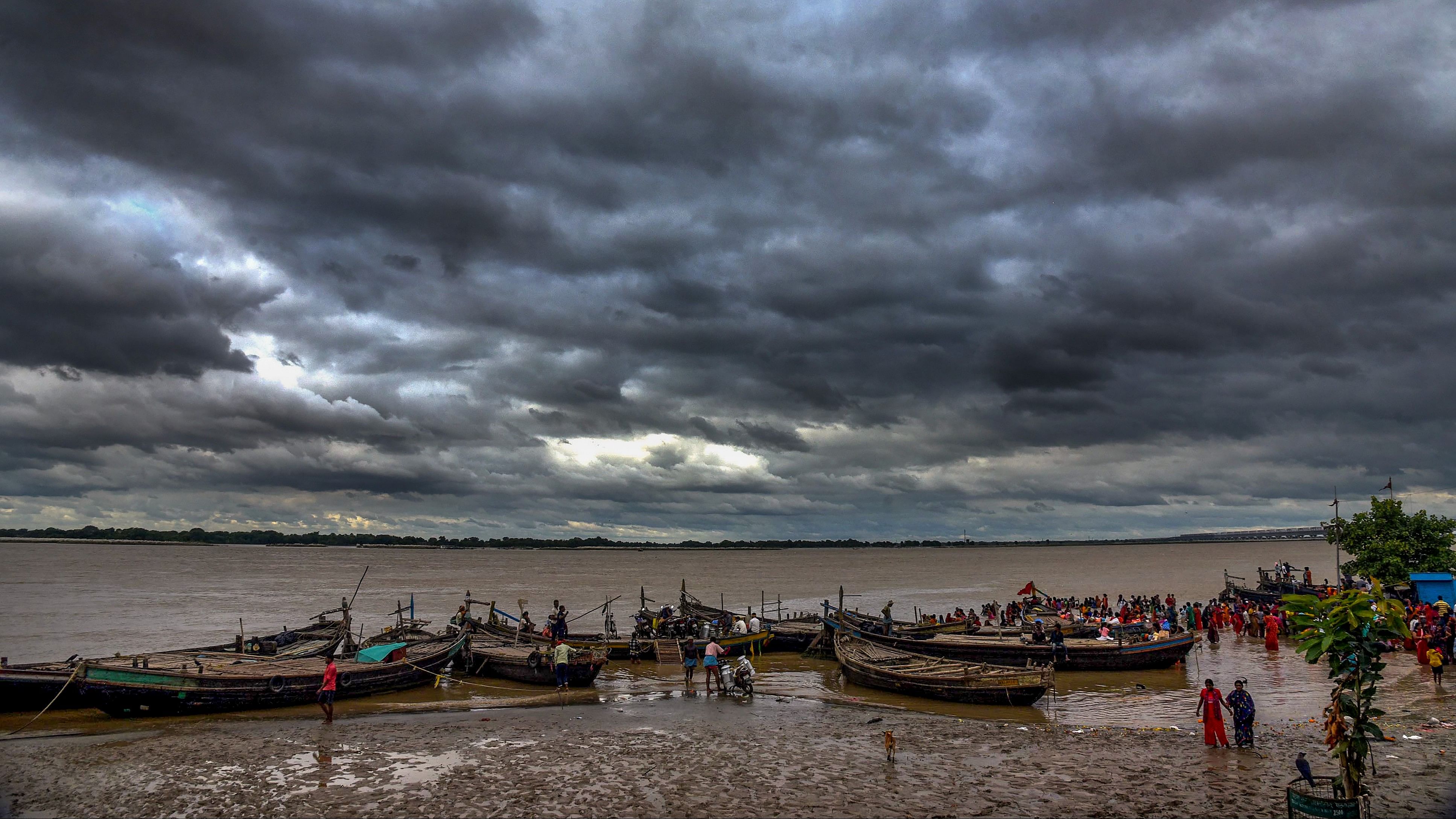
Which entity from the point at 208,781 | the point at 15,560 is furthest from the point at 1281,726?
the point at 15,560

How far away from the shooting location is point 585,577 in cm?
11775

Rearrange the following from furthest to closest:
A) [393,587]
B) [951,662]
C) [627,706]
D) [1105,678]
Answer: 1. [393,587]
2. [1105,678]
3. [951,662]
4. [627,706]

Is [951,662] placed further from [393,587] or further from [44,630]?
[393,587]

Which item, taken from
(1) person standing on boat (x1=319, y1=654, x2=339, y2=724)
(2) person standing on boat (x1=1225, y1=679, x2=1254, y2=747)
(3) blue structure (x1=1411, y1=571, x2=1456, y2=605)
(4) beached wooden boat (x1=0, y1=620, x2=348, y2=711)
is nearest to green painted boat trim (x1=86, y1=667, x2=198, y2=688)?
(4) beached wooden boat (x1=0, y1=620, x2=348, y2=711)

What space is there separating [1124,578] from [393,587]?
92399 mm

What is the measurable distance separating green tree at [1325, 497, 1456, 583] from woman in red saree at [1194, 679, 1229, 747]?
36653 millimetres

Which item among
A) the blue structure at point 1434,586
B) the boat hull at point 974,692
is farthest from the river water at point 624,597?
the blue structure at point 1434,586

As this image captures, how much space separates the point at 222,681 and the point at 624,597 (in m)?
60.7

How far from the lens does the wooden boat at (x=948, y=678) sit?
2423 cm

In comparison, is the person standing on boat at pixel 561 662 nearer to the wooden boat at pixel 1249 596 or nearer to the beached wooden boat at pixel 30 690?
the beached wooden boat at pixel 30 690

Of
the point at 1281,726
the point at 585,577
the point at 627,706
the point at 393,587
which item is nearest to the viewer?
the point at 1281,726

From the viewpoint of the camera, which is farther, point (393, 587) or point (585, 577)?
point (585, 577)

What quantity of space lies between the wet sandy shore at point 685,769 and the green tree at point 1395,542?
101 feet

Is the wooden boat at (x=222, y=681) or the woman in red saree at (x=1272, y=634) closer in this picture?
the wooden boat at (x=222, y=681)
